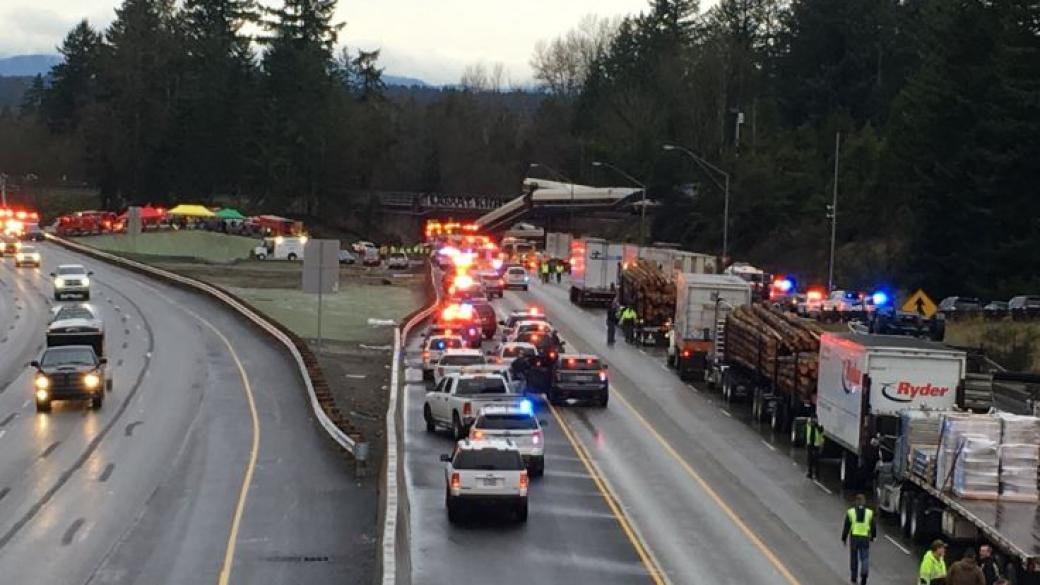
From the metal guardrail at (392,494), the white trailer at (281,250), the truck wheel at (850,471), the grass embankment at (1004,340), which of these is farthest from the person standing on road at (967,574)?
the white trailer at (281,250)

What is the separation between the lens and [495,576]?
2316 centimetres

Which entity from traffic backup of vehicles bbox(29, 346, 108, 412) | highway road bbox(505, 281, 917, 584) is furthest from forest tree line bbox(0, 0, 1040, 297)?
traffic backup of vehicles bbox(29, 346, 108, 412)

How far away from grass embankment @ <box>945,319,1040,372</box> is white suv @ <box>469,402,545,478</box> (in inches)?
1126

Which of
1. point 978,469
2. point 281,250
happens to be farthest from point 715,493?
point 281,250

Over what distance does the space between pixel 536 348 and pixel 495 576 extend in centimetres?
2575

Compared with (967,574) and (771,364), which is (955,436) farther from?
(771,364)

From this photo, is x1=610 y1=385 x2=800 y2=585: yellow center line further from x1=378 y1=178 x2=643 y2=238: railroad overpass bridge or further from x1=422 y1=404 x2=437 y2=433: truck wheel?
x1=378 y1=178 x2=643 y2=238: railroad overpass bridge

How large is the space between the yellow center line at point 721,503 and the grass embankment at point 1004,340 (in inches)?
755

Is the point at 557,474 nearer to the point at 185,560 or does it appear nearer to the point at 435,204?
the point at 185,560

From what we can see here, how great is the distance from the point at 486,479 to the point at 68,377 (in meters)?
18.9

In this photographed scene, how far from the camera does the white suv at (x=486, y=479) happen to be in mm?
26844

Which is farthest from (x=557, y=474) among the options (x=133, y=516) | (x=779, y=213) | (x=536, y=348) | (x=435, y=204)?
(x=435, y=204)

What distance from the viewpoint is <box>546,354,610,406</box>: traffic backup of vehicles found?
4397 cm

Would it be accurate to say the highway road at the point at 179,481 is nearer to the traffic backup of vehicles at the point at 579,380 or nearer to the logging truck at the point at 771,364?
the traffic backup of vehicles at the point at 579,380
